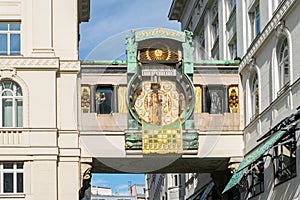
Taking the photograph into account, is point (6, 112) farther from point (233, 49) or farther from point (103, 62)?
point (233, 49)

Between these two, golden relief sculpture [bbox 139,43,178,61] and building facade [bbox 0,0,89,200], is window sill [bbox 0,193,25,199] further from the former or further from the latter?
golden relief sculpture [bbox 139,43,178,61]

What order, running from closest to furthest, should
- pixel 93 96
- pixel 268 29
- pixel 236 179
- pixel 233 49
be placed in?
pixel 268 29 < pixel 236 179 < pixel 93 96 < pixel 233 49

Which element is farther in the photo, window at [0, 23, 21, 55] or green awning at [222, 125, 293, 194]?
window at [0, 23, 21, 55]

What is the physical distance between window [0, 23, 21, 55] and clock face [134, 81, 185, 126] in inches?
220

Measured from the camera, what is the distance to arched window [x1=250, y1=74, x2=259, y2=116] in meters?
39.8

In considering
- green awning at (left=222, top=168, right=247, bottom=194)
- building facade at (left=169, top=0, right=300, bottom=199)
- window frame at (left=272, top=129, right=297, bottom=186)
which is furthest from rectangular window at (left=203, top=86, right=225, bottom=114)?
window frame at (left=272, top=129, right=297, bottom=186)

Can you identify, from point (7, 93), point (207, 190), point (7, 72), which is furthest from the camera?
point (207, 190)

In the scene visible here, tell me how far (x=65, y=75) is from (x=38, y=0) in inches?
139

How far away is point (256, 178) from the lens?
1556 inches

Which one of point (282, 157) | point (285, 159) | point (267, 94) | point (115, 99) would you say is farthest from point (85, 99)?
point (285, 159)

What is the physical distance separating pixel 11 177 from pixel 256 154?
10527 mm

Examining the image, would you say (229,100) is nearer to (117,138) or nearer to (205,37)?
(117,138)

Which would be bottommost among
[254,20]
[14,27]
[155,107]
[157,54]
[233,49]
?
[155,107]

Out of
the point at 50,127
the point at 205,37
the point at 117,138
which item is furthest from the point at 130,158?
the point at 205,37
